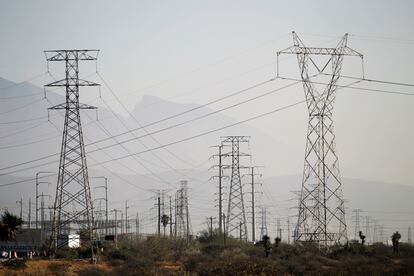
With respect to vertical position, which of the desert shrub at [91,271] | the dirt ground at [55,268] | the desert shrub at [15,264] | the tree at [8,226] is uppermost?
the tree at [8,226]

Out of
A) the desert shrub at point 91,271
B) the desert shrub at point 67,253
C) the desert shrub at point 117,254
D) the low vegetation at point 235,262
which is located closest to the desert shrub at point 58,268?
the low vegetation at point 235,262

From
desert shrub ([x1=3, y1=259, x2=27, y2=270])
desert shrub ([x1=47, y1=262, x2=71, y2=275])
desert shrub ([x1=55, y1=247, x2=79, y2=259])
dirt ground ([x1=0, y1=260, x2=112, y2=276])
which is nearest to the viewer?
dirt ground ([x1=0, y1=260, x2=112, y2=276])

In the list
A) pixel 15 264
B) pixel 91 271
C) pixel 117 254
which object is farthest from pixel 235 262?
pixel 117 254

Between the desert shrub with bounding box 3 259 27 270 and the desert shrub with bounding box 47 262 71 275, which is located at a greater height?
the desert shrub with bounding box 3 259 27 270

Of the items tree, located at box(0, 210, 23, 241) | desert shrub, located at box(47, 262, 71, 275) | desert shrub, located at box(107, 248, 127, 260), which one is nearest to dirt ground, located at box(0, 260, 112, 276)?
desert shrub, located at box(47, 262, 71, 275)

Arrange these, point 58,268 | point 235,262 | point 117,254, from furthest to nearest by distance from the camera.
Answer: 1. point 117,254
2. point 58,268
3. point 235,262

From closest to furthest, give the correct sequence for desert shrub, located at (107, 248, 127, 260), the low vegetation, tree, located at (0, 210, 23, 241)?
the low vegetation < tree, located at (0, 210, 23, 241) < desert shrub, located at (107, 248, 127, 260)

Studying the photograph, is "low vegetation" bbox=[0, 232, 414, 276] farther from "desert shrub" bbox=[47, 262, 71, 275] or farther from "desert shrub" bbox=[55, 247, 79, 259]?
"desert shrub" bbox=[55, 247, 79, 259]

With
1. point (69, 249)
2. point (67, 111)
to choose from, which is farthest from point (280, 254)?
point (67, 111)

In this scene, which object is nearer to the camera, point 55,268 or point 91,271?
point 91,271

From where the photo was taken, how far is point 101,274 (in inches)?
2359

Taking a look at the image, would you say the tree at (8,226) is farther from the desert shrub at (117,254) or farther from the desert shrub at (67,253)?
the desert shrub at (117,254)

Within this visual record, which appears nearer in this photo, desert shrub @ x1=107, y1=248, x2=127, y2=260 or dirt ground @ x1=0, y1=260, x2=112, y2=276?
dirt ground @ x1=0, y1=260, x2=112, y2=276

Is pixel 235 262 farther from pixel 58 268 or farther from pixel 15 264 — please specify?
pixel 15 264
